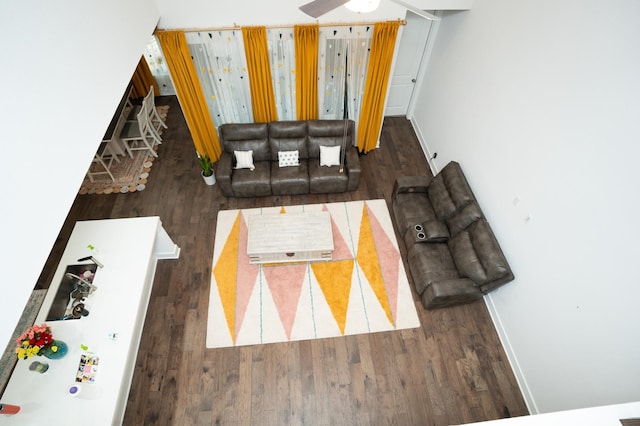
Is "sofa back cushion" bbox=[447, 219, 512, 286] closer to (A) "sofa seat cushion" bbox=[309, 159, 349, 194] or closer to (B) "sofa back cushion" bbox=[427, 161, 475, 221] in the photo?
(B) "sofa back cushion" bbox=[427, 161, 475, 221]

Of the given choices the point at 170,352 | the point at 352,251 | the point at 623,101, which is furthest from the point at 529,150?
the point at 170,352

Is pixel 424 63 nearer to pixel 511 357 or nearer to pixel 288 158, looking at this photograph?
pixel 288 158

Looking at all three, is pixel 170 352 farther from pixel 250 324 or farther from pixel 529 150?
pixel 529 150

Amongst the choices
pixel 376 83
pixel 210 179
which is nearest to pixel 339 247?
pixel 210 179

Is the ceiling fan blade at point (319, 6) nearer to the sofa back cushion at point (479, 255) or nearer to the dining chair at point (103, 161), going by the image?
the sofa back cushion at point (479, 255)

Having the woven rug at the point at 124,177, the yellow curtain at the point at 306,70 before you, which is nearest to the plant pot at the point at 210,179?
the woven rug at the point at 124,177

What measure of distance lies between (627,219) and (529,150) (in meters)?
1.13

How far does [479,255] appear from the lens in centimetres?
364

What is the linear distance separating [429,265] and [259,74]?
3496 millimetres

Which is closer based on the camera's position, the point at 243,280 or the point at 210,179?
the point at 243,280

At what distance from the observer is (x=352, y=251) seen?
4426mm

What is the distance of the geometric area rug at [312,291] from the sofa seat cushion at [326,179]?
0.55m

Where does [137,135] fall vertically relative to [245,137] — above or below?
above

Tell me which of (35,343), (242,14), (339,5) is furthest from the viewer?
(242,14)
